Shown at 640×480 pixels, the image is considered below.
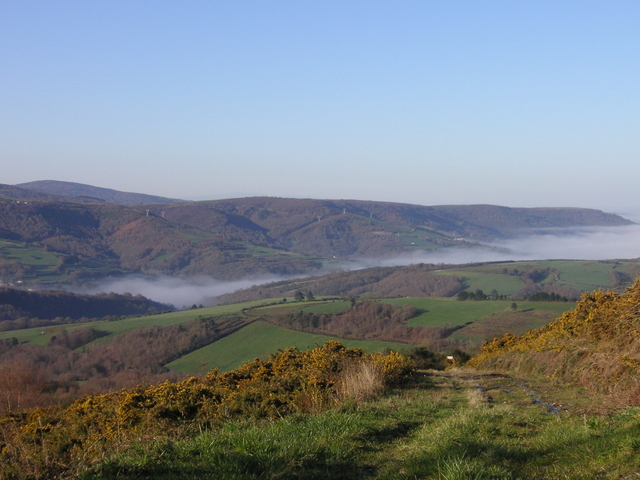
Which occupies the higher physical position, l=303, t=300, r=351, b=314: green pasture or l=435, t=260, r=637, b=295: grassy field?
l=435, t=260, r=637, b=295: grassy field

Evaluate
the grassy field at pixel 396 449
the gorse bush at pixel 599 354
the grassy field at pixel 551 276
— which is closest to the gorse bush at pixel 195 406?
the grassy field at pixel 396 449

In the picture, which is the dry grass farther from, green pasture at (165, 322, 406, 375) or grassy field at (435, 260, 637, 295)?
grassy field at (435, 260, 637, 295)

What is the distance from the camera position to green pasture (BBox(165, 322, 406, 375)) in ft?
192

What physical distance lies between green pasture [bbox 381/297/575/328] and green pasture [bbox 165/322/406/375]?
39.8 feet

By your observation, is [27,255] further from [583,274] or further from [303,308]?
[583,274]

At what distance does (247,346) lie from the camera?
65500 mm

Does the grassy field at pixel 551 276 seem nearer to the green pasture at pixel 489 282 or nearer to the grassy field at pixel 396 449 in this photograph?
the green pasture at pixel 489 282

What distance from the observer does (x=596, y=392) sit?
1086cm

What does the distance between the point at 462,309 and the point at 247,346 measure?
31826 millimetres

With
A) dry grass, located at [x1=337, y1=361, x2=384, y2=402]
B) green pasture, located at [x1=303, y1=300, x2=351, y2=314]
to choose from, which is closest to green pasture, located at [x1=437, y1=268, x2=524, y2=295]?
green pasture, located at [x1=303, y1=300, x2=351, y2=314]

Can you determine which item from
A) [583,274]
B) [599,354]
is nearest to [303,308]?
[583,274]

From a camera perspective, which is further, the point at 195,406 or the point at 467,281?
the point at 467,281

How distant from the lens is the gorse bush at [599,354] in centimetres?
925

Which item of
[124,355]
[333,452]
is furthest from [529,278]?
[333,452]
